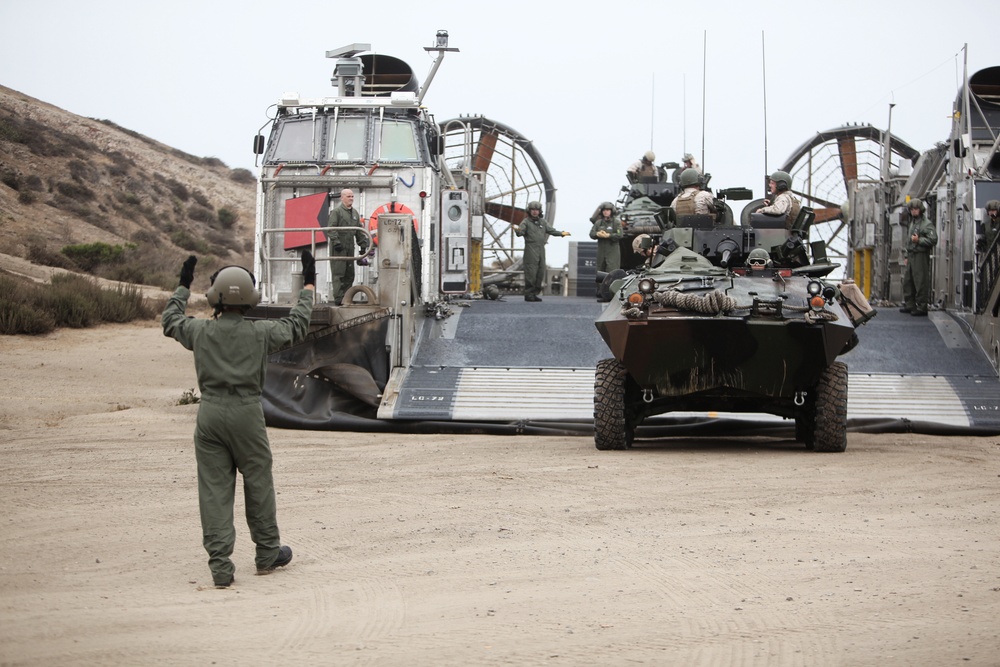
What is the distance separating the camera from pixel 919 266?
47.9ft

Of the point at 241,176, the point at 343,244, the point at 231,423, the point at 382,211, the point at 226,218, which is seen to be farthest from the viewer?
the point at 241,176

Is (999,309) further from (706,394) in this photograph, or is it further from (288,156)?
(288,156)

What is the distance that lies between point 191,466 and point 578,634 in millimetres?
4997

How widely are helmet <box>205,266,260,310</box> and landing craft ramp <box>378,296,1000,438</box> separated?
5.77m

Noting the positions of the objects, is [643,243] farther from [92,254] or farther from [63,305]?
[92,254]

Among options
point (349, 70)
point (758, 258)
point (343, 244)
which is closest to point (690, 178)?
point (758, 258)

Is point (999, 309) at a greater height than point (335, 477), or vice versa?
point (999, 309)

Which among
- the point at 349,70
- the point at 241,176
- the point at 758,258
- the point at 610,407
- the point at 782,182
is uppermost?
the point at 241,176

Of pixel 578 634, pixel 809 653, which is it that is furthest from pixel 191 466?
pixel 809 653

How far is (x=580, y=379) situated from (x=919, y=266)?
4.40 meters

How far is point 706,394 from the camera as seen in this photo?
10.3 m

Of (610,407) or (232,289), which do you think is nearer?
(232,289)

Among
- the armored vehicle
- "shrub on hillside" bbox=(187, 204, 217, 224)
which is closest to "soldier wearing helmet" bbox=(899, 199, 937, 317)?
the armored vehicle

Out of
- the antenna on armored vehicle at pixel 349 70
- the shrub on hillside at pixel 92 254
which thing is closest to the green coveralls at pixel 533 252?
the antenna on armored vehicle at pixel 349 70
